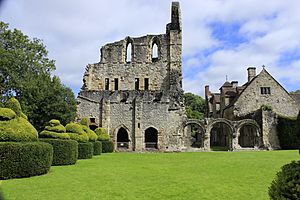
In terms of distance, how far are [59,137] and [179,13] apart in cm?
3091

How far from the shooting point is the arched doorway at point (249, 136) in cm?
3564

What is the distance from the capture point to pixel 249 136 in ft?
129

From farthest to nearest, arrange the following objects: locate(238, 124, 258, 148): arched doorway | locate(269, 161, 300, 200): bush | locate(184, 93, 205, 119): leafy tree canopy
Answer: locate(184, 93, 205, 119): leafy tree canopy → locate(238, 124, 258, 148): arched doorway → locate(269, 161, 300, 200): bush

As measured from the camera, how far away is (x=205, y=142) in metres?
33.5

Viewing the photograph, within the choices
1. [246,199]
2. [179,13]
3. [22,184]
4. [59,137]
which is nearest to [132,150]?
[59,137]

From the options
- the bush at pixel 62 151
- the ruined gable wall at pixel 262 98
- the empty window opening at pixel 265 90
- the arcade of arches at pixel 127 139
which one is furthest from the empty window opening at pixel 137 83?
the bush at pixel 62 151

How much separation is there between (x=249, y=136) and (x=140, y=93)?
50.6ft

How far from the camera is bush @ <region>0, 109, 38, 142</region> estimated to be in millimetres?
11930

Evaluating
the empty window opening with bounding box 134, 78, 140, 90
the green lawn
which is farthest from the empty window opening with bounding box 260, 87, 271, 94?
the green lawn

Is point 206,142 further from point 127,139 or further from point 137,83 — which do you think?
point 137,83

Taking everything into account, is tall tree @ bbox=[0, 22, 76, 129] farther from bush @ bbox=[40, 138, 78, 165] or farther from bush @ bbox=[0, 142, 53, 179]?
bush @ bbox=[0, 142, 53, 179]

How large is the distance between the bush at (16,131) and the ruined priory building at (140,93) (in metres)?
21.5

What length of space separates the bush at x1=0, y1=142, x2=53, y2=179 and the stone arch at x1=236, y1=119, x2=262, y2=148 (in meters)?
25.9

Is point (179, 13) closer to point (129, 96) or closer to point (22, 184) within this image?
point (129, 96)
